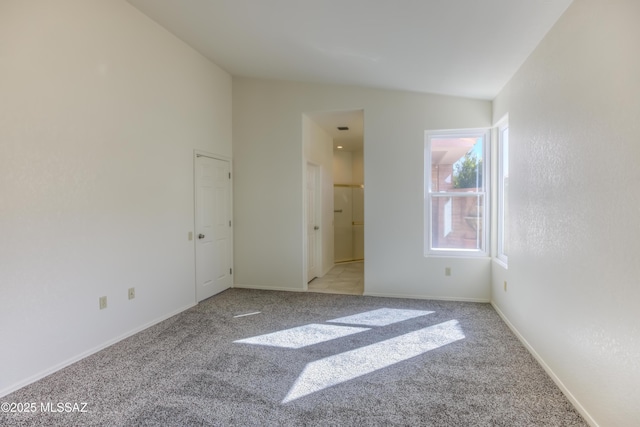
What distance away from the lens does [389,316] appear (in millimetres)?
3889

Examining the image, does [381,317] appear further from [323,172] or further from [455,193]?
[323,172]

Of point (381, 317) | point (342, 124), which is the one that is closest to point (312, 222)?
point (342, 124)

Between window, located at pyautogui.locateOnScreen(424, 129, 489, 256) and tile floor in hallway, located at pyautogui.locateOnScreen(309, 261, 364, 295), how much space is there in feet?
4.22

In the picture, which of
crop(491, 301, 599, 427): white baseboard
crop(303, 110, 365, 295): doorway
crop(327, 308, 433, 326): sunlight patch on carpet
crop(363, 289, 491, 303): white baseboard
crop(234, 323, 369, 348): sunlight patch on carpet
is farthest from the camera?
crop(303, 110, 365, 295): doorway

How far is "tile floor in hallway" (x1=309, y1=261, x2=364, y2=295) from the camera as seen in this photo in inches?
199

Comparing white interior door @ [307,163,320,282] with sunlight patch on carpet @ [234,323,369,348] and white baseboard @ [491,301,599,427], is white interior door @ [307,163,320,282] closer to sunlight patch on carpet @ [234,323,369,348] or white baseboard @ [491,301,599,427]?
sunlight patch on carpet @ [234,323,369,348]

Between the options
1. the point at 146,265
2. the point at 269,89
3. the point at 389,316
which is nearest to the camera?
the point at 146,265

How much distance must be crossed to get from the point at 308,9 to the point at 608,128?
2.30 meters

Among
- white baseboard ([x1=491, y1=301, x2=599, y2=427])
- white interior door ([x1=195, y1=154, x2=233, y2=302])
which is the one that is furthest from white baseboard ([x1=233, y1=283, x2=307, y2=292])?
white baseboard ([x1=491, y1=301, x2=599, y2=427])

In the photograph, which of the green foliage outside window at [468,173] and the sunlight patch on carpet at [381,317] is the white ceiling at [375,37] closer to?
the green foliage outside window at [468,173]

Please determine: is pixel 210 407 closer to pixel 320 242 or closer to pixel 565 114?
pixel 565 114

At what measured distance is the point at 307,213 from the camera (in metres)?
5.35

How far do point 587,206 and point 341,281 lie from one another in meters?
4.02

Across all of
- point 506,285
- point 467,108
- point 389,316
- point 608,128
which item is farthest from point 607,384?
point 467,108
